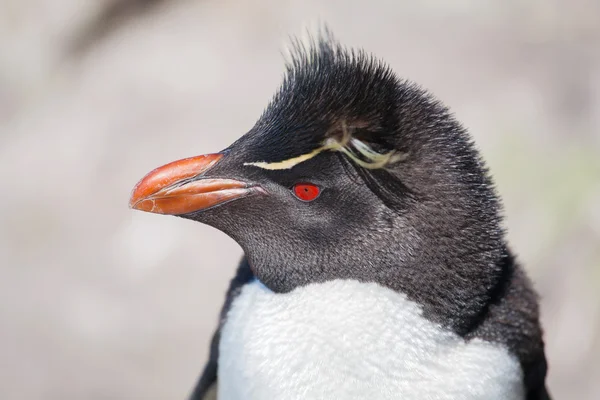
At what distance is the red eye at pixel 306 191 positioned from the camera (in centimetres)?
125

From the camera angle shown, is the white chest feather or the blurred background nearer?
the white chest feather

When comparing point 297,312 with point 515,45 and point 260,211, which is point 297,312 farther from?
point 515,45

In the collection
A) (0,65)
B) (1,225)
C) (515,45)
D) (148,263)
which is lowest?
(148,263)

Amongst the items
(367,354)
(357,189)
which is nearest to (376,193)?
(357,189)

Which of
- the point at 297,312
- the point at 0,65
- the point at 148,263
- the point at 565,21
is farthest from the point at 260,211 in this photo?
the point at 0,65

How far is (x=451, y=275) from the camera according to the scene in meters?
1.26

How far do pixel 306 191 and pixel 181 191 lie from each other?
0.22 meters

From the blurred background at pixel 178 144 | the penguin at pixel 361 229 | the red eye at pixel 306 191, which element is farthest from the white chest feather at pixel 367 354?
the blurred background at pixel 178 144

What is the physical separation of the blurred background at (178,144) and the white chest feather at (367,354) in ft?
6.02

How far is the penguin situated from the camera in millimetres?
1231

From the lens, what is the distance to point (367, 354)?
127 centimetres

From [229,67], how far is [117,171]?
83 centimetres

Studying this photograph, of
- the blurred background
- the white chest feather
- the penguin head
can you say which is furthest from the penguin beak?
the blurred background

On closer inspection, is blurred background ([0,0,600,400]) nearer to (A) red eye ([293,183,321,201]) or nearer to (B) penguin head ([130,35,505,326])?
(B) penguin head ([130,35,505,326])
